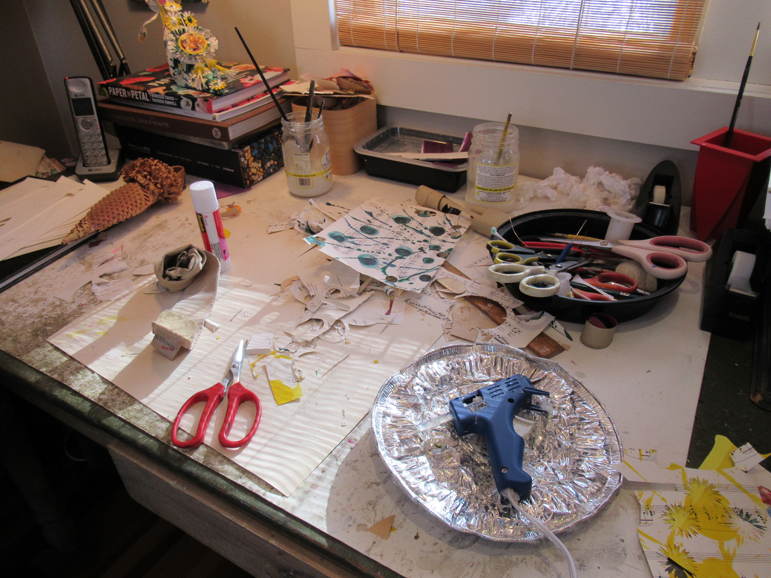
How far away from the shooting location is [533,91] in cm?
96

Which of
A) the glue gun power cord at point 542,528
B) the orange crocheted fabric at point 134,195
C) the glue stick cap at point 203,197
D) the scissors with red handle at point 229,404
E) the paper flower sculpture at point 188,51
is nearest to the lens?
the glue gun power cord at point 542,528

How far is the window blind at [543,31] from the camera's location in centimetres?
83

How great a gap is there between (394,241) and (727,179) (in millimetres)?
540

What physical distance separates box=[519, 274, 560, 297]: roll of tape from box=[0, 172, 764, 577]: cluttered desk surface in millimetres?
70

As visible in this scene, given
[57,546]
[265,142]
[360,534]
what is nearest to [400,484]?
[360,534]

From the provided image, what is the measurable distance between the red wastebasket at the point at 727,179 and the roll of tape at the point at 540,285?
1.15 feet

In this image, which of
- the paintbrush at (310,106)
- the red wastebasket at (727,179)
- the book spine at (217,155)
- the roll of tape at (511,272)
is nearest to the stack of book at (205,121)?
the book spine at (217,155)

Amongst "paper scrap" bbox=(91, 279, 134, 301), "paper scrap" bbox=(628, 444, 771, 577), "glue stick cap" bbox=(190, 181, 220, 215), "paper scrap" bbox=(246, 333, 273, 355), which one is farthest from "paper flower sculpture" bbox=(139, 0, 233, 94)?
"paper scrap" bbox=(628, 444, 771, 577)

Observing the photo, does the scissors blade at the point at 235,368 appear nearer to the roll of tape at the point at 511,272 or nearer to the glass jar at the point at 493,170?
the roll of tape at the point at 511,272

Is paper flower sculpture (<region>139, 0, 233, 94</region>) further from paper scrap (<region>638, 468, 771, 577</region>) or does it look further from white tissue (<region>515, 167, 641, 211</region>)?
paper scrap (<region>638, 468, 771, 577</region>)

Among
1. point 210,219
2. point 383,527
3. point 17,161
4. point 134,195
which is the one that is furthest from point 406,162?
point 17,161

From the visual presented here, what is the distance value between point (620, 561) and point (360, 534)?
0.23 meters

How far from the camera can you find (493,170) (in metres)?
0.88

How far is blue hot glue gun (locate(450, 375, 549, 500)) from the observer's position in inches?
17.8
